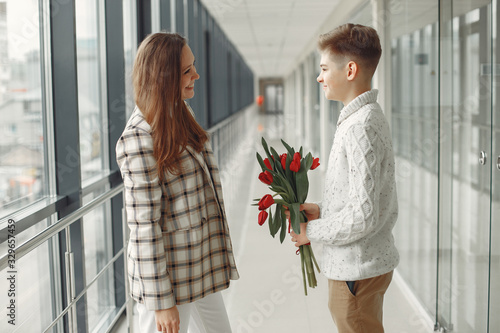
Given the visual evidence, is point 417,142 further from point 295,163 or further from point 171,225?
point 171,225

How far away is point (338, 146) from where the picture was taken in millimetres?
1439

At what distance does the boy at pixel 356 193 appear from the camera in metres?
1.37

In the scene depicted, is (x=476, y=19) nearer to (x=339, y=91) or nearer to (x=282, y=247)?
(x=339, y=91)

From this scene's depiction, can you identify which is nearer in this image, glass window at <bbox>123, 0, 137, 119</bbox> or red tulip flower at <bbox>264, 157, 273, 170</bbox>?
red tulip flower at <bbox>264, 157, 273, 170</bbox>

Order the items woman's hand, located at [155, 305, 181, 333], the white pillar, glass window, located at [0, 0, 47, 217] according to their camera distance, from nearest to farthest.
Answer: woman's hand, located at [155, 305, 181, 333]
glass window, located at [0, 0, 47, 217]
the white pillar

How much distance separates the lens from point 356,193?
1.36 meters

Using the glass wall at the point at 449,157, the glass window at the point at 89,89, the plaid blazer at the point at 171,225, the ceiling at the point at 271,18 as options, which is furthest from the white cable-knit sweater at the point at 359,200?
the ceiling at the point at 271,18

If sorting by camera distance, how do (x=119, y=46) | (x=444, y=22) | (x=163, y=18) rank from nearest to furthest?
(x=444, y=22) < (x=119, y=46) < (x=163, y=18)

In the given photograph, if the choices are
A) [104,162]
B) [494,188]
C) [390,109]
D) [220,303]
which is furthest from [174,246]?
[390,109]

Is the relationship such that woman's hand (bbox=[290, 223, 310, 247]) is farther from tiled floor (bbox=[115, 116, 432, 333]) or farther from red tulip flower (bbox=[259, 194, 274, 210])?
→ tiled floor (bbox=[115, 116, 432, 333])

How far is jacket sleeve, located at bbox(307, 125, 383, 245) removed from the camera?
4.44 feet

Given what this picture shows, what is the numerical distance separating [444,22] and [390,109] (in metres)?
1.29

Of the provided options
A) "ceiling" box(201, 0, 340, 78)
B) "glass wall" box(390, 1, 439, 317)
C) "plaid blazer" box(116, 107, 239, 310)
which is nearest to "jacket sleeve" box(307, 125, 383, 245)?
→ "plaid blazer" box(116, 107, 239, 310)

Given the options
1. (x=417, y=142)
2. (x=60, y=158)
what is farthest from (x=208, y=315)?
(x=417, y=142)
